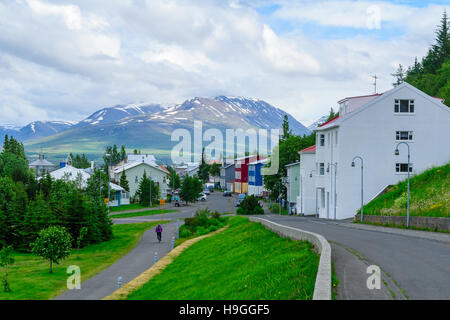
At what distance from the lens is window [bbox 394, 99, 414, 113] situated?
51844mm

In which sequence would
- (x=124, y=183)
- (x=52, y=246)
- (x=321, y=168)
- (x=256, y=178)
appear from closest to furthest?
(x=52, y=246)
(x=321, y=168)
(x=124, y=183)
(x=256, y=178)

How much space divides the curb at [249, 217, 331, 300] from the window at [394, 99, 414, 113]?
2627 centimetres

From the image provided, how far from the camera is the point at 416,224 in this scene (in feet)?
108

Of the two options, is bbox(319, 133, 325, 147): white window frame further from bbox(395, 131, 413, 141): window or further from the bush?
the bush

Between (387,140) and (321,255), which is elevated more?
(387,140)

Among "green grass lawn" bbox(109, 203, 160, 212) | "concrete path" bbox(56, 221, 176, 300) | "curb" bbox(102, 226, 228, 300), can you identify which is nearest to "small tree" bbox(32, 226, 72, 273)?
"concrete path" bbox(56, 221, 176, 300)

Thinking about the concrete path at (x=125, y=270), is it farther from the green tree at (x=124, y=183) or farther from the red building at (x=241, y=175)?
the red building at (x=241, y=175)

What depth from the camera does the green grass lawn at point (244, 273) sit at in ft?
46.6

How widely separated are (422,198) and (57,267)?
28.0 metres

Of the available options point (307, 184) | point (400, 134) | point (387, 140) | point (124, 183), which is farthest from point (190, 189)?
point (400, 134)

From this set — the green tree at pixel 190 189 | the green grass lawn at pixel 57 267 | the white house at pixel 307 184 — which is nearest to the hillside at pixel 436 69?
the white house at pixel 307 184

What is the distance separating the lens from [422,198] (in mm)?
38094

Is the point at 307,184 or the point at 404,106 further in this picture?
the point at 307,184

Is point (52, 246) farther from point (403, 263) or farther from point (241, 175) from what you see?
point (241, 175)
